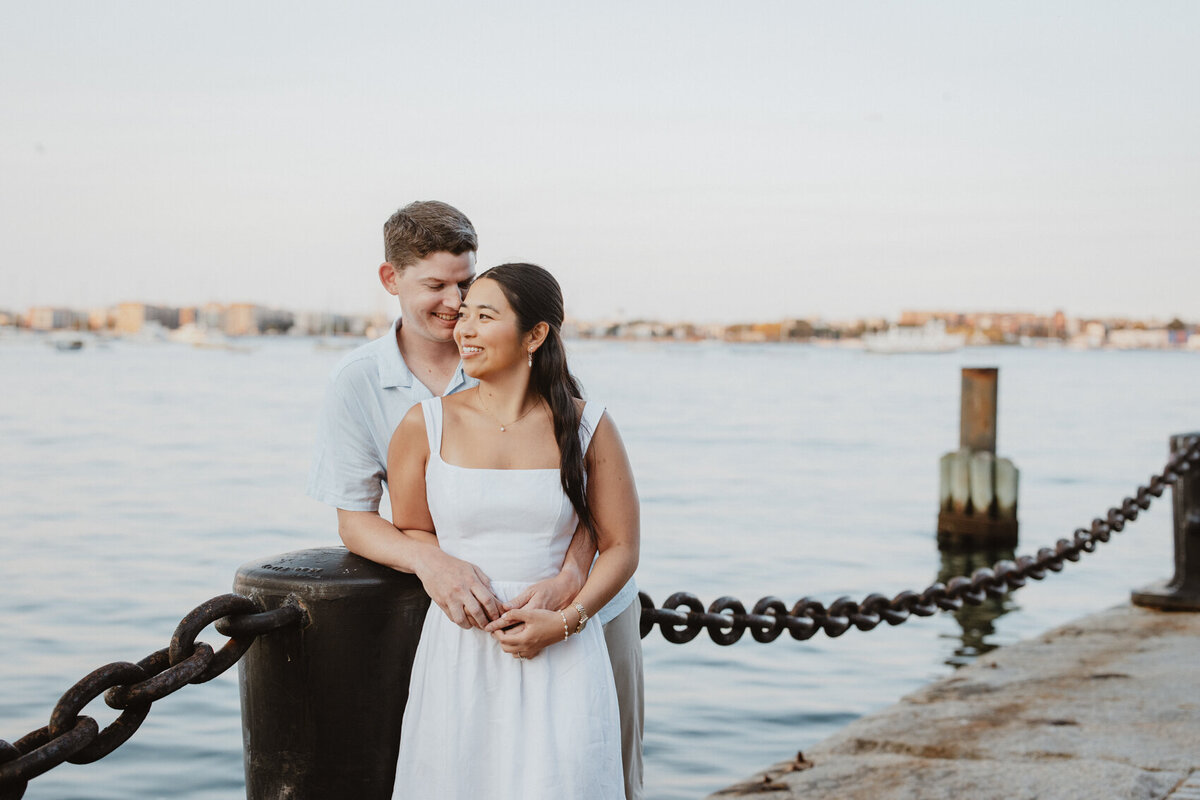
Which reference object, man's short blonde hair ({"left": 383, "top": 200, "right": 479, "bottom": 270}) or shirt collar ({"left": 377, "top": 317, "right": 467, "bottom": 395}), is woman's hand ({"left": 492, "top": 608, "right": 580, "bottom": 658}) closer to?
shirt collar ({"left": 377, "top": 317, "right": 467, "bottom": 395})

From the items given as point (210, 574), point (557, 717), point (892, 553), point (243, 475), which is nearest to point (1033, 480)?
point (892, 553)

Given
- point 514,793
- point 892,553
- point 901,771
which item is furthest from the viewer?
point 892,553

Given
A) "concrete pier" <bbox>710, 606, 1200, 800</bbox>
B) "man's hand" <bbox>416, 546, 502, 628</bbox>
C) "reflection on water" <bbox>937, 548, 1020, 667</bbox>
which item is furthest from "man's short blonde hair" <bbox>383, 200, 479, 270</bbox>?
"reflection on water" <bbox>937, 548, 1020, 667</bbox>

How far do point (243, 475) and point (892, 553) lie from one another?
14.9 m

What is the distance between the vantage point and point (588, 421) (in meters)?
2.67

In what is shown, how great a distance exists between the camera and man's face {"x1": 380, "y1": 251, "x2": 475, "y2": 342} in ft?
9.37

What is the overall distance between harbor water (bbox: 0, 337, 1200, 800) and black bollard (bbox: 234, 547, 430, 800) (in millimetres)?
733

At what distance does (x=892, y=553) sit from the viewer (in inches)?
660

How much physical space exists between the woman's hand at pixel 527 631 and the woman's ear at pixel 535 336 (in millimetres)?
583

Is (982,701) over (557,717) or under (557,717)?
under

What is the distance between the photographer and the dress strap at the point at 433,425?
2.63m

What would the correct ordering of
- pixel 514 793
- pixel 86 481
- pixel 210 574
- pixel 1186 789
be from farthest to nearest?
pixel 86 481 < pixel 210 574 < pixel 1186 789 < pixel 514 793

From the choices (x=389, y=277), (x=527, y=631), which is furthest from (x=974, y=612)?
(x=527, y=631)

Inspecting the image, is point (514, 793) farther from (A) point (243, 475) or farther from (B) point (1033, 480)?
(B) point (1033, 480)
